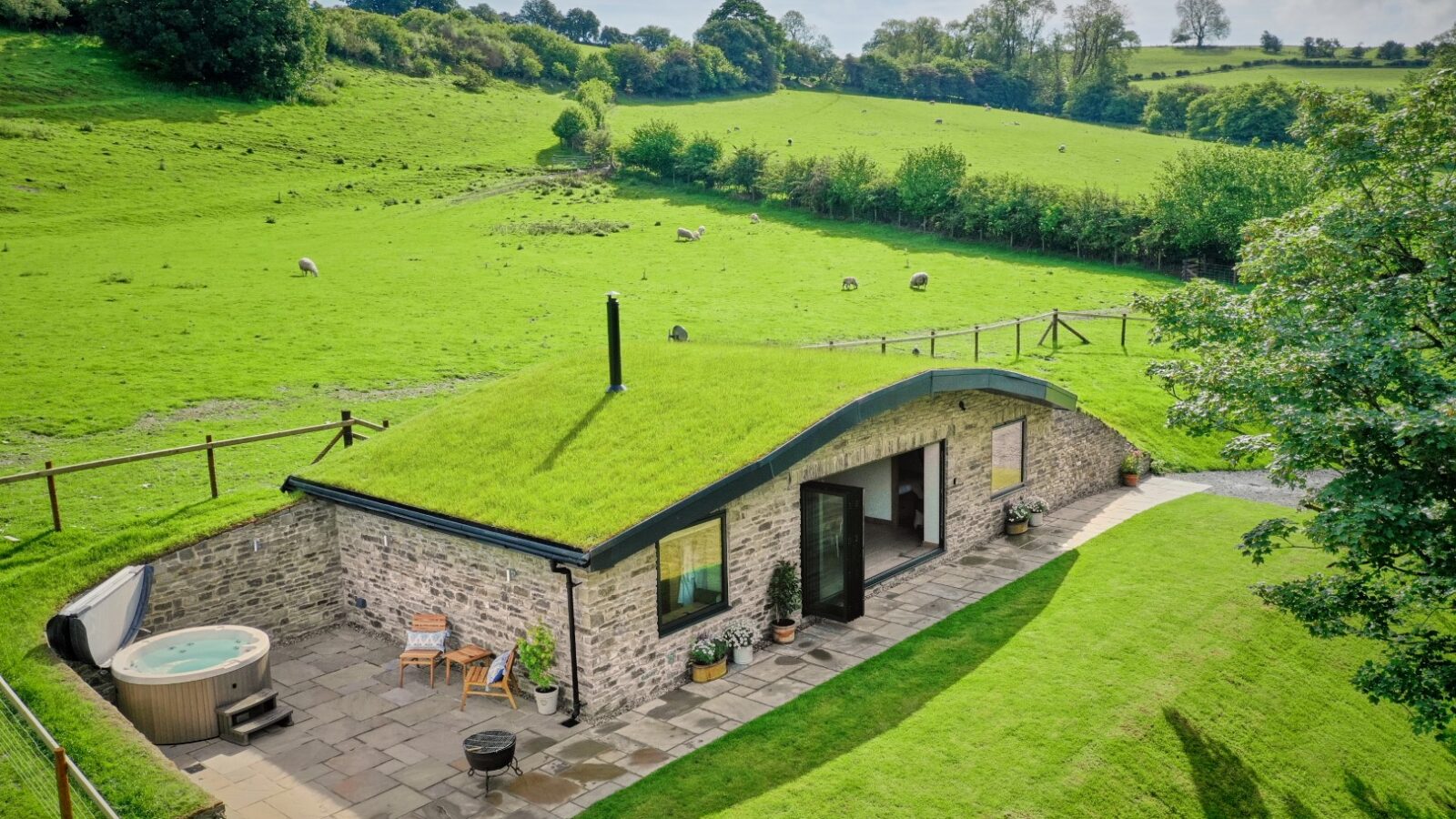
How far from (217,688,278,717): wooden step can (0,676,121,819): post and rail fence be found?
2152mm

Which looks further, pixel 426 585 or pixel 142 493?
pixel 142 493

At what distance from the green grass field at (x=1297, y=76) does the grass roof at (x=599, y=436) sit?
96.9 meters

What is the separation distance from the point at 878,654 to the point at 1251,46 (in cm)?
13933

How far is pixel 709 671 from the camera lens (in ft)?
46.3

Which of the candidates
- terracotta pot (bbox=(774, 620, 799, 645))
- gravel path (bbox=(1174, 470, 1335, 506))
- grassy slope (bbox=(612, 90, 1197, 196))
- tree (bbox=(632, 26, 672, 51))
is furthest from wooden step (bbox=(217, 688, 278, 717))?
tree (bbox=(632, 26, 672, 51))

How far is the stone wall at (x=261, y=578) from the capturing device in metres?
14.8

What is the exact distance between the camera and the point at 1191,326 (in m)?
16.3

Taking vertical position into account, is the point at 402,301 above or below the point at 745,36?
below

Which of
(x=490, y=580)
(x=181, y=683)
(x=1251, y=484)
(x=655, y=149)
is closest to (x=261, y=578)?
(x=181, y=683)

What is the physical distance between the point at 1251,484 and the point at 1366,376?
1541 centimetres

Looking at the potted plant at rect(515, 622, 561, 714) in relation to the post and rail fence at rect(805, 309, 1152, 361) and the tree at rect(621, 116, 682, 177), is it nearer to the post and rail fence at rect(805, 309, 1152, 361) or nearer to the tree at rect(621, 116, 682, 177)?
the post and rail fence at rect(805, 309, 1152, 361)

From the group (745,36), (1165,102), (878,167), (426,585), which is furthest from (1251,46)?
(426,585)

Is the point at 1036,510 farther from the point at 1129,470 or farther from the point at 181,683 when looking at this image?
the point at 181,683

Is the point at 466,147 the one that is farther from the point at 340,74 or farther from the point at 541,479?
the point at 541,479
